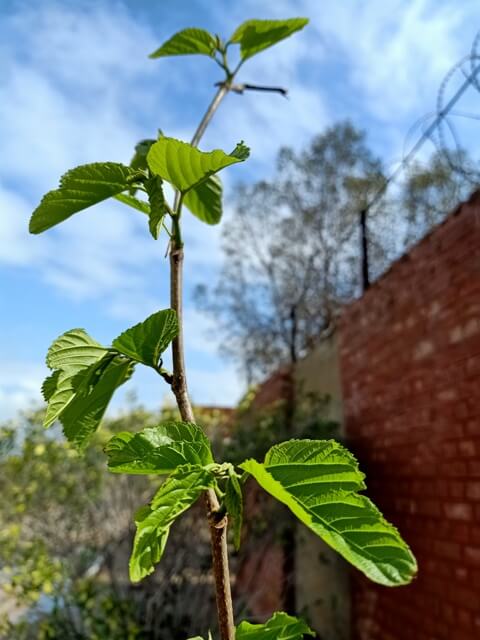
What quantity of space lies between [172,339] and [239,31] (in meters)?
0.58

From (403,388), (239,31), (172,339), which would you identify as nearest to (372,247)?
(403,388)

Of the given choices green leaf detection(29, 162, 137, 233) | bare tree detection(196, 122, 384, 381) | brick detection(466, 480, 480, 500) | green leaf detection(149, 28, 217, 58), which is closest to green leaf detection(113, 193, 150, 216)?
green leaf detection(29, 162, 137, 233)

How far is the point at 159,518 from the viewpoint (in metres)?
0.57

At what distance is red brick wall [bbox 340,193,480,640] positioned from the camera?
10.1ft

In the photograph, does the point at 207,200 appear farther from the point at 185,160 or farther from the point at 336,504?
the point at 336,504

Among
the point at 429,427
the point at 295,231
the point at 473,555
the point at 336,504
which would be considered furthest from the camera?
the point at 295,231

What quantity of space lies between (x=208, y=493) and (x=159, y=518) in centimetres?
9

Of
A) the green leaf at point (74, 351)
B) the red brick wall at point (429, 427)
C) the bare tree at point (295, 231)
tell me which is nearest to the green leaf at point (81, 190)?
the green leaf at point (74, 351)

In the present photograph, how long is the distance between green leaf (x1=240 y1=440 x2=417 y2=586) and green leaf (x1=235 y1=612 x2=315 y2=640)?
20 cm

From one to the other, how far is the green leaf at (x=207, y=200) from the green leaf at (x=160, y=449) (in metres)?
0.48

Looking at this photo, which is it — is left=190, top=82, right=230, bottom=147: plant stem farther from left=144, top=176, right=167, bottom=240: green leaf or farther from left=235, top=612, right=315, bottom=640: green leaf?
left=235, top=612, right=315, bottom=640: green leaf

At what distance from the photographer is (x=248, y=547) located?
16.3 ft

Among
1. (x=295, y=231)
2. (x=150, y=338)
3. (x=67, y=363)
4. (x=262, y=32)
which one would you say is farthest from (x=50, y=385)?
(x=295, y=231)

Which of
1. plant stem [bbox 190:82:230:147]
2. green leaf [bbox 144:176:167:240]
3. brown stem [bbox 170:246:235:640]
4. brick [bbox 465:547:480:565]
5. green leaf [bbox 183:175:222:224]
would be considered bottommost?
brick [bbox 465:547:480:565]
